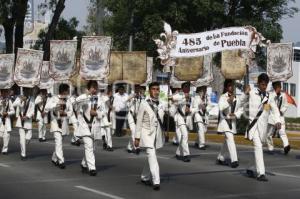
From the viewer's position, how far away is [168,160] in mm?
15375

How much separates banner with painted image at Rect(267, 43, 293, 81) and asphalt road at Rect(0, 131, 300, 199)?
137 inches

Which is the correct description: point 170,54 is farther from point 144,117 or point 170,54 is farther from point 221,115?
point 144,117

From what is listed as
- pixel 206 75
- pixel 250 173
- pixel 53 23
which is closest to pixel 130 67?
pixel 206 75

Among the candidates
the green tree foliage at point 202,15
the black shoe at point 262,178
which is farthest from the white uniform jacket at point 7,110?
the green tree foliage at point 202,15

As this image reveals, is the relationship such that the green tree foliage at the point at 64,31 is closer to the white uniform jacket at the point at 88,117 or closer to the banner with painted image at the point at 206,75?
the banner with painted image at the point at 206,75

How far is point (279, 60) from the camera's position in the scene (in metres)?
19.6

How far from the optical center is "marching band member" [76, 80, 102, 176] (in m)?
12.5

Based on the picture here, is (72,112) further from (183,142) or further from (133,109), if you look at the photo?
(133,109)

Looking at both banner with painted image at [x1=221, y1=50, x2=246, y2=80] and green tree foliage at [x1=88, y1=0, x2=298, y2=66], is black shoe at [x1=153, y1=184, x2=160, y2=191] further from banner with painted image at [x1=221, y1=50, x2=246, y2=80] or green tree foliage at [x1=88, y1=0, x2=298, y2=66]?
green tree foliage at [x1=88, y1=0, x2=298, y2=66]

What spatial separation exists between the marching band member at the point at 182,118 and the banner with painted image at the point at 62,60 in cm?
603

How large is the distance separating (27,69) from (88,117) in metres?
9.26

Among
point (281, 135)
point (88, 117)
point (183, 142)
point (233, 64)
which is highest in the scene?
point (233, 64)

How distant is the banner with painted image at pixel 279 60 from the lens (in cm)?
1959

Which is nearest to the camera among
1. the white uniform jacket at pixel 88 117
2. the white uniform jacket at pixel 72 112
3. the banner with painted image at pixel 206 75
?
the white uniform jacket at pixel 88 117
